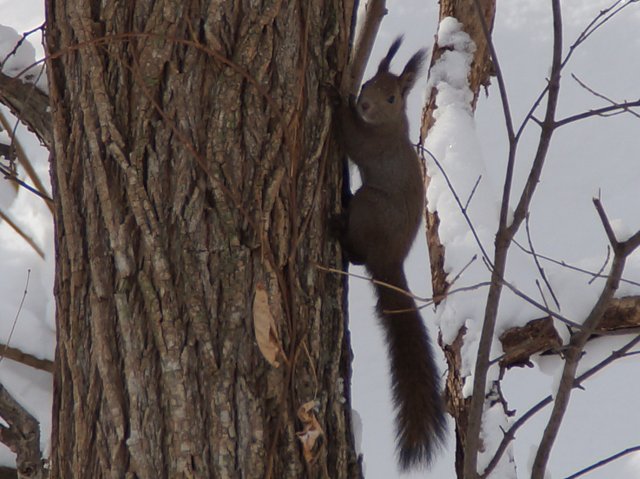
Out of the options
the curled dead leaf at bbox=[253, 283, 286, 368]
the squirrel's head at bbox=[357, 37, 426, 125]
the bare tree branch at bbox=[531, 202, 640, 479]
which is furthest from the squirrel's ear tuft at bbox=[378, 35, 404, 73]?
the bare tree branch at bbox=[531, 202, 640, 479]

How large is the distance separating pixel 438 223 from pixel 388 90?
1.79 ft

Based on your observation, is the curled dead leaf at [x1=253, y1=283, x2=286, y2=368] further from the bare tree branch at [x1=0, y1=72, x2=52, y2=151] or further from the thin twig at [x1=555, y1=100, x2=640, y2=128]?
the bare tree branch at [x1=0, y1=72, x2=52, y2=151]

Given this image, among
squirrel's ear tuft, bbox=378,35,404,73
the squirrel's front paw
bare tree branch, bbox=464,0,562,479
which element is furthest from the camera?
squirrel's ear tuft, bbox=378,35,404,73

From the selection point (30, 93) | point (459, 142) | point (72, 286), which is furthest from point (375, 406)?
point (72, 286)

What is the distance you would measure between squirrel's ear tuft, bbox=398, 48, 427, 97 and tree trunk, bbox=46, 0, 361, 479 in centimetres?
119

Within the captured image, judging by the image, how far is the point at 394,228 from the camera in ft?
8.61

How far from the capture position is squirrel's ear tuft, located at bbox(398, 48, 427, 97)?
2971 millimetres

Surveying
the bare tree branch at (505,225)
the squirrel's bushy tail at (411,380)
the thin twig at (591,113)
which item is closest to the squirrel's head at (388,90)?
the squirrel's bushy tail at (411,380)

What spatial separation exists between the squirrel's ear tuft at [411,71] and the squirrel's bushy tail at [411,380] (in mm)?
773

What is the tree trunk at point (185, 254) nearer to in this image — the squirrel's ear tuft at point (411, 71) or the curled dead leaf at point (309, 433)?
the curled dead leaf at point (309, 433)

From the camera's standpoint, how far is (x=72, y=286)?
1.75 metres

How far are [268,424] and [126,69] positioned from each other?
72 cm

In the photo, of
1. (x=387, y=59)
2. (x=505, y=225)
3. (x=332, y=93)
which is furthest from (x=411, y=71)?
(x=505, y=225)

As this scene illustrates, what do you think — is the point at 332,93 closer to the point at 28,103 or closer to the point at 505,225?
the point at 505,225
